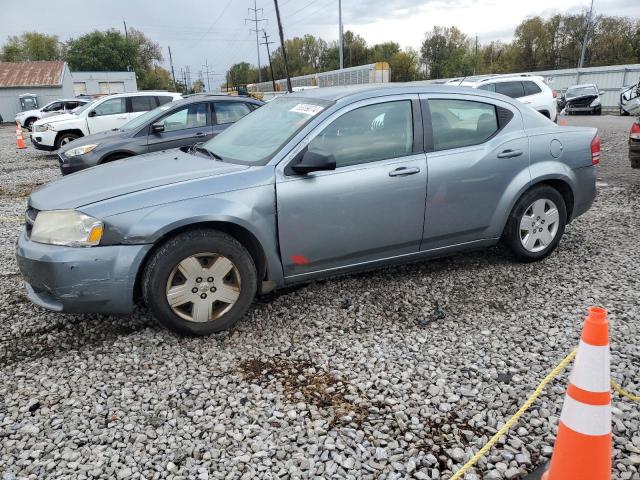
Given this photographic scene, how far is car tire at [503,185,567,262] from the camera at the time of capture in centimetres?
441

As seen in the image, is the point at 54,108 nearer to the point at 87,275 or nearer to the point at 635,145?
the point at 635,145

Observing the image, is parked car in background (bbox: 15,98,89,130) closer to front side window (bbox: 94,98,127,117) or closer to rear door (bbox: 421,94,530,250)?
front side window (bbox: 94,98,127,117)

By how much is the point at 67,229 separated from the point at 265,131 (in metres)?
1.68

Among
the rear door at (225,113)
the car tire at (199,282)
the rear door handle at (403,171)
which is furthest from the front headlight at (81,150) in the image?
the rear door handle at (403,171)

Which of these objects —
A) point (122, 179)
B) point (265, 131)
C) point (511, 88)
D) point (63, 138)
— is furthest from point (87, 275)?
point (511, 88)

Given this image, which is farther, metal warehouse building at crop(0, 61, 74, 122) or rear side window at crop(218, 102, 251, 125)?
metal warehouse building at crop(0, 61, 74, 122)

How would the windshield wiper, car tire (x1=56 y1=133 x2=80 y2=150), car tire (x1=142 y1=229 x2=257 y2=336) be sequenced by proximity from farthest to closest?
car tire (x1=56 y1=133 x2=80 y2=150), the windshield wiper, car tire (x1=142 y1=229 x2=257 y2=336)

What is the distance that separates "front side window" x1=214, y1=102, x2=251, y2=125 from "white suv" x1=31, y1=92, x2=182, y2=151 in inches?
192

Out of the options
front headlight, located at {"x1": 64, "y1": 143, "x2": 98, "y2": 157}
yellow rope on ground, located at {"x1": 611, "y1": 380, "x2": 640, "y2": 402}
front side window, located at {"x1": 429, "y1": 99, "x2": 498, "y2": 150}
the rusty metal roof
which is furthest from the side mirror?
the rusty metal roof

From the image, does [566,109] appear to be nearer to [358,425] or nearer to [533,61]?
[358,425]

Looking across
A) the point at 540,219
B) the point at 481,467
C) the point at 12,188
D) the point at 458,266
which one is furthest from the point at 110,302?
the point at 12,188

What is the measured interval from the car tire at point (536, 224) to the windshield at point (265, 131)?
6.53 ft

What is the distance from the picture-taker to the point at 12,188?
393 inches

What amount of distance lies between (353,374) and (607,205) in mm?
5579
